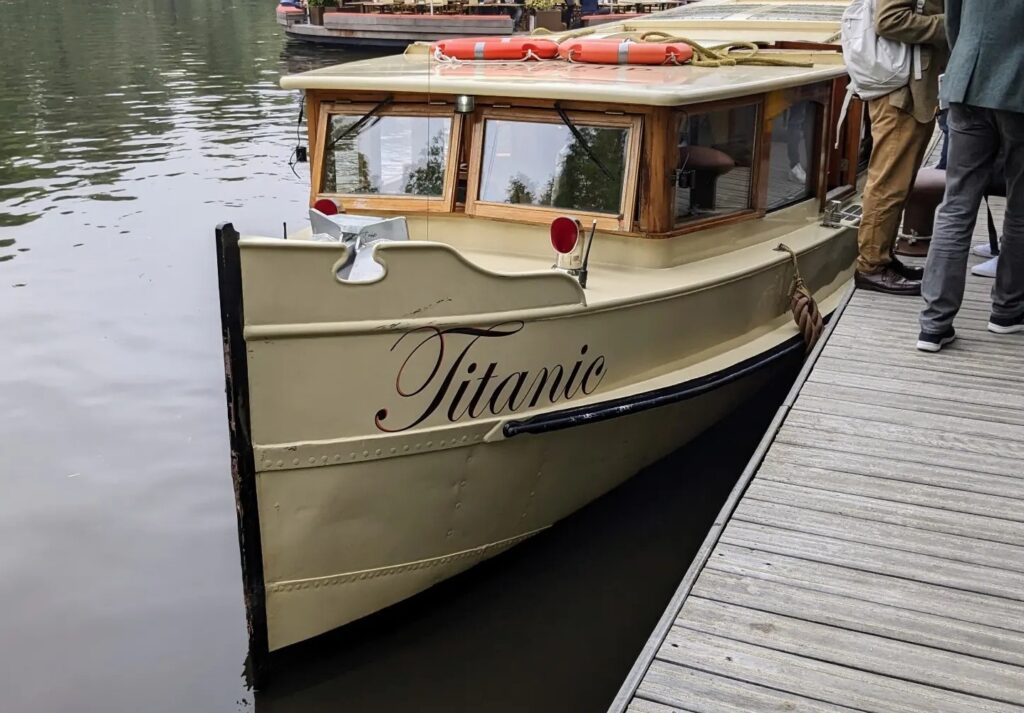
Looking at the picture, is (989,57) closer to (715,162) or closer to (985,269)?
(715,162)

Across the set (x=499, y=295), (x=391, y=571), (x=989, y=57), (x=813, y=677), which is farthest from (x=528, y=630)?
(x=989, y=57)

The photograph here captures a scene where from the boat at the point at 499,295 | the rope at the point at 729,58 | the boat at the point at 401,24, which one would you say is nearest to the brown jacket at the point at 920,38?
the boat at the point at 499,295

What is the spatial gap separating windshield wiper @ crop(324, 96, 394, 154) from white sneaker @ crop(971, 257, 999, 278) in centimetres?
352

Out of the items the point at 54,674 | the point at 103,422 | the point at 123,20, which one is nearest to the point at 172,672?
the point at 54,674

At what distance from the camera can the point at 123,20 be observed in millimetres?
33406

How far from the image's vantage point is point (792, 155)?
20.2 ft

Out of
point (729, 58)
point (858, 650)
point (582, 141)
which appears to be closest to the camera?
point (858, 650)

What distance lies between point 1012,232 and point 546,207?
222 centimetres

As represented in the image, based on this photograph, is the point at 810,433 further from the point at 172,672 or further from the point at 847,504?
the point at 172,672

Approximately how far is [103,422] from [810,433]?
4.81 m

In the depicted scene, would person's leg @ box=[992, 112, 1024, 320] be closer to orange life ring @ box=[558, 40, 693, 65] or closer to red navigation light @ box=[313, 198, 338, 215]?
orange life ring @ box=[558, 40, 693, 65]

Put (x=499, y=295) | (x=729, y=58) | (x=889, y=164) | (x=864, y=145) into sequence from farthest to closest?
(x=864, y=145) → (x=729, y=58) → (x=889, y=164) → (x=499, y=295)

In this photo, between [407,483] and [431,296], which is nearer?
[431,296]

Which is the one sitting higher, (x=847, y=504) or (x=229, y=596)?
(x=847, y=504)
